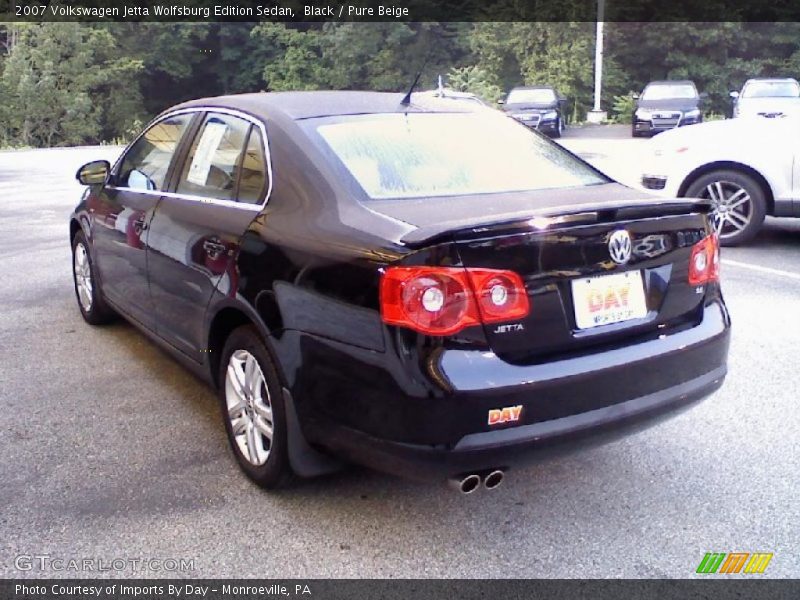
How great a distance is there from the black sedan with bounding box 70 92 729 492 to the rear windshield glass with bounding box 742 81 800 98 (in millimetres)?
20987

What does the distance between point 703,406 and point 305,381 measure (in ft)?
7.37

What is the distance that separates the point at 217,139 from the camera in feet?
12.9

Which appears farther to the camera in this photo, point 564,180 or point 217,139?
point 217,139

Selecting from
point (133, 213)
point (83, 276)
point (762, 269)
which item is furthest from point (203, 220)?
point (762, 269)

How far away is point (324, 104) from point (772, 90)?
21.9 meters

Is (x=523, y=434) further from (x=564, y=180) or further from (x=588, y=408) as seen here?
(x=564, y=180)

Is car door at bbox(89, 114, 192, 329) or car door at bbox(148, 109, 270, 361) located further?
car door at bbox(89, 114, 192, 329)

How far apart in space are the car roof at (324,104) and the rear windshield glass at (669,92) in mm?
23589

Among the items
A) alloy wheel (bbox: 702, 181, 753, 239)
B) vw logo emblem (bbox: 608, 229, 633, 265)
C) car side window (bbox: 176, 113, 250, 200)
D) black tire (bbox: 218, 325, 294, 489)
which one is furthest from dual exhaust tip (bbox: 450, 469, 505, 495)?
alloy wheel (bbox: 702, 181, 753, 239)

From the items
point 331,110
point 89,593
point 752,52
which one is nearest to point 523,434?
point 89,593

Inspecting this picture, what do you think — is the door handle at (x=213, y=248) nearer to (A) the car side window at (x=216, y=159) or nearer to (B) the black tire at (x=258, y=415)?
(A) the car side window at (x=216, y=159)

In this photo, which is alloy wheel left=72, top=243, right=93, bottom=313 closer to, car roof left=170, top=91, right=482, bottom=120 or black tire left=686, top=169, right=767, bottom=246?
car roof left=170, top=91, right=482, bottom=120

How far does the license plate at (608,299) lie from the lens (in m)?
2.82

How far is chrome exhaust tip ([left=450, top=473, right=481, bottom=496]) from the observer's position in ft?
8.91
